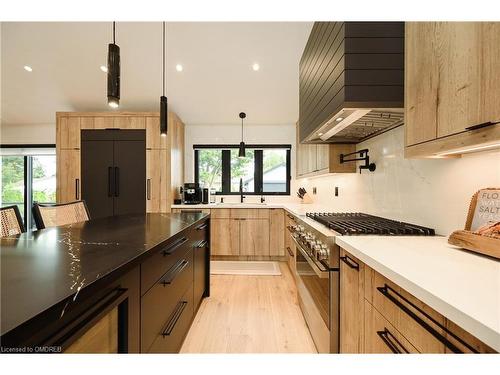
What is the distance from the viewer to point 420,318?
27.0 inches

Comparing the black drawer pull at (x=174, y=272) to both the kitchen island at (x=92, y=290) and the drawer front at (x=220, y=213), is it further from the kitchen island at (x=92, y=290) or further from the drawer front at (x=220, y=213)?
the drawer front at (x=220, y=213)

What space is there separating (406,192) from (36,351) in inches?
76.5

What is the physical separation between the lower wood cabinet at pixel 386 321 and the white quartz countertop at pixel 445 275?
0.07m

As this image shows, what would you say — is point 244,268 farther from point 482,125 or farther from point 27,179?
point 27,179

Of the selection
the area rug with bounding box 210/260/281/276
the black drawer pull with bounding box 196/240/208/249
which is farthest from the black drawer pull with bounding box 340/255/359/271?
the area rug with bounding box 210/260/281/276

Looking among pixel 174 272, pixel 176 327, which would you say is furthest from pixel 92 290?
pixel 176 327

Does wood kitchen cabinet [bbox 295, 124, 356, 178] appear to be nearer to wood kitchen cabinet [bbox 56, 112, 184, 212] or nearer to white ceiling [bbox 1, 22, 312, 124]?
white ceiling [bbox 1, 22, 312, 124]

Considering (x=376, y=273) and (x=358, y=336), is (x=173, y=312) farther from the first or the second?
(x=376, y=273)

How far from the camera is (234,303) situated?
2406 millimetres

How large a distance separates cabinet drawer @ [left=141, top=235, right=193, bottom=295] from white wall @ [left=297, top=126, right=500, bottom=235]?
61.3 inches

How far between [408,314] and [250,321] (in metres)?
1.65

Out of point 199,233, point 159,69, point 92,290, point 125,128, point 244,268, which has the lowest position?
point 244,268

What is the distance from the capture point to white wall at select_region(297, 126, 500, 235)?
3.69 ft
